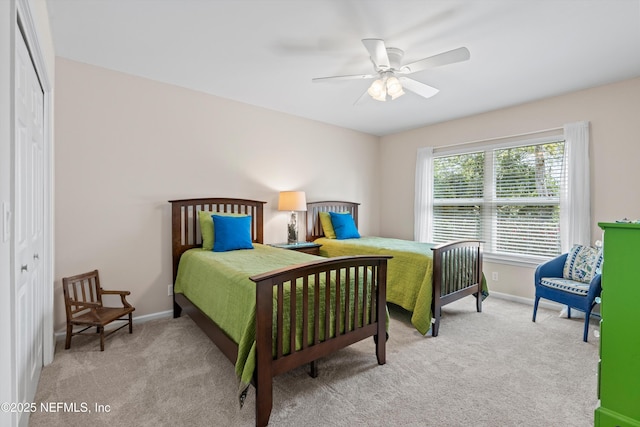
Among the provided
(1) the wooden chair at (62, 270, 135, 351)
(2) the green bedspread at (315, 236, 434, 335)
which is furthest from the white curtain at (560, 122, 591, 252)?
(1) the wooden chair at (62, 270, 135, 351)

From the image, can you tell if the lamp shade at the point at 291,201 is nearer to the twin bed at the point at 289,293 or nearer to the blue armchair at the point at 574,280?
the twin bed at the point at 289,293

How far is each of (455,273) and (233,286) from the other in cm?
235

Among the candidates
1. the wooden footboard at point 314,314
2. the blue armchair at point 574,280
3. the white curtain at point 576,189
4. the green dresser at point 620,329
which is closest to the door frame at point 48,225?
the wooden footboard at point 314,314

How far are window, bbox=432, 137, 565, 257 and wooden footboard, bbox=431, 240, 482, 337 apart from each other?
0.91 meters

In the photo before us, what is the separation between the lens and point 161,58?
2.72m

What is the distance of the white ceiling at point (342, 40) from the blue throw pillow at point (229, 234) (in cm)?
150

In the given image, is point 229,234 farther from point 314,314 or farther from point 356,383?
point 356,383

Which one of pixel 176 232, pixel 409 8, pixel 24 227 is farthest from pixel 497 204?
pixel 24 227

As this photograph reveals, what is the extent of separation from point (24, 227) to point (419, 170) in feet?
15.3

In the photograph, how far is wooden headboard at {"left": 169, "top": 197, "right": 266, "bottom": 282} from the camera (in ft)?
10.6

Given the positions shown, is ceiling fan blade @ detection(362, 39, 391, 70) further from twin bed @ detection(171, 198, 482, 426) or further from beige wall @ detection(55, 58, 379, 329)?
beige wall @ detection(55, 58, 379, 329)

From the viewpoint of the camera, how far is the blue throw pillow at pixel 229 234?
313cm

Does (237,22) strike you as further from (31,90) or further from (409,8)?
(31,90)

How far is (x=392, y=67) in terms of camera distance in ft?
8.29
